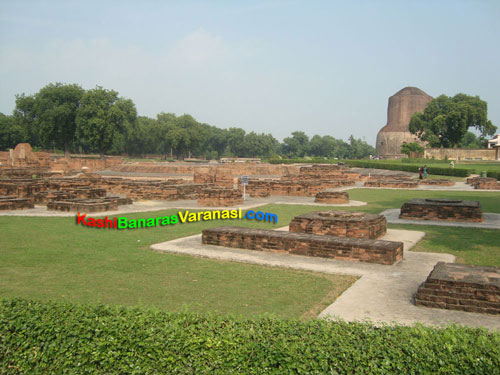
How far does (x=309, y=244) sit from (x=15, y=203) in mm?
9674

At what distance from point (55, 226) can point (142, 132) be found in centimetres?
5932

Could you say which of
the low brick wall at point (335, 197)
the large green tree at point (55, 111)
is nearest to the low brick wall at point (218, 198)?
the low brick wall at point (335, 197)

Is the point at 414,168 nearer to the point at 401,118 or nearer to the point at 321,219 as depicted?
the point at 321,219

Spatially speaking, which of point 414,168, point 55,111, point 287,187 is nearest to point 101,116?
point 55,111

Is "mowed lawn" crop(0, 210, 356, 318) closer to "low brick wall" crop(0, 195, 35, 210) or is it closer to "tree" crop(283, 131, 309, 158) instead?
"low brick wall" crop(0, 195, 35, 210)

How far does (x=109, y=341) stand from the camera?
311 cm

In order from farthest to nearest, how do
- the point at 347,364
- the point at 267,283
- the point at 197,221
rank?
the point at 197,221 → the point at 267,283 → the point at 347,364

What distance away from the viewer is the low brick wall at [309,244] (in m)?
6.59

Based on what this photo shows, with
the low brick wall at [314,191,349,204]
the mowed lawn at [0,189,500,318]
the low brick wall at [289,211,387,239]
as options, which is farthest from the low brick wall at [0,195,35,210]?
the low brick wall at [314,191,349,204]

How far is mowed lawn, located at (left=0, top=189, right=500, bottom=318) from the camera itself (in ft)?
15.6

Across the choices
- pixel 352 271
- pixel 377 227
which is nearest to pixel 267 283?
pixel 352 271

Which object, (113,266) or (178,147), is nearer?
(113,266)

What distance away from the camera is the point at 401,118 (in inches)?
3199

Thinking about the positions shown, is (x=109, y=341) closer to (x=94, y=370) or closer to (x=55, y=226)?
(x=94, y=370)
